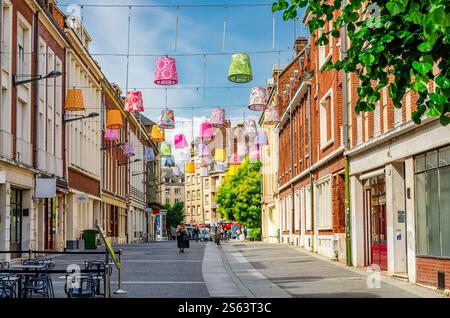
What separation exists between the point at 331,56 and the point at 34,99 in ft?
43.3

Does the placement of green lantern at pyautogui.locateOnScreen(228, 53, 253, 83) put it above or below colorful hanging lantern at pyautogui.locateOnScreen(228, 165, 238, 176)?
below

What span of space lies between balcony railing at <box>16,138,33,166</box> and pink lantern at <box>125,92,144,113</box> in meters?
4.48

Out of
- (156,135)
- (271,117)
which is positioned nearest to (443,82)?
(271,117)

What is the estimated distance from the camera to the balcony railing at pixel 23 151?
95.2 feet

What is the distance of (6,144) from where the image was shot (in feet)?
89.1

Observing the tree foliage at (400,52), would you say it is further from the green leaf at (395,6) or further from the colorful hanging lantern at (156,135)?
the colorful hanging lantern at (156,135)

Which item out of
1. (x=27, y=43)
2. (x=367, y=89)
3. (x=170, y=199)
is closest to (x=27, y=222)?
(x=27, y=43)

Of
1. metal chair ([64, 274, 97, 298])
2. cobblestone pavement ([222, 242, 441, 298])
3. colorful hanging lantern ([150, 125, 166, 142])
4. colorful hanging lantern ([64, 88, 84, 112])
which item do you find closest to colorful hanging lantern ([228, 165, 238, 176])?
colorful hanging lantern ([150, 125, 166, 142])

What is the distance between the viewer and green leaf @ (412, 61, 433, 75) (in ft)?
28.0

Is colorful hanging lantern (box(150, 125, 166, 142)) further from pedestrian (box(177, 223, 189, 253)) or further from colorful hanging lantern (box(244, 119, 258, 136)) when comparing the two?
pedestrian (box(177, 223, 189, 253))

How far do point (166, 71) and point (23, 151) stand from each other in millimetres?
10269

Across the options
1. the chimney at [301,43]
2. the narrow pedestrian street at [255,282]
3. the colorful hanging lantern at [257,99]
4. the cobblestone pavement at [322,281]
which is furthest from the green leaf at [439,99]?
the chimney at [301,43]

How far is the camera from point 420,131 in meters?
16.7
